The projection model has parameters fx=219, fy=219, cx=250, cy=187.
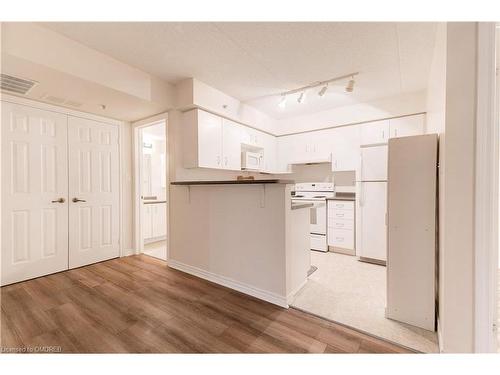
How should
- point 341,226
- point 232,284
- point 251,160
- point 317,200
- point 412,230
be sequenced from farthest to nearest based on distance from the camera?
1. point 317,200
2. point 251,160
3. point 341,226
4. point 232,284
5. point 412,230

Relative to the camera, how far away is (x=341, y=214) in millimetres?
3832

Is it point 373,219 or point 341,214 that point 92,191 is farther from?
point 373,219

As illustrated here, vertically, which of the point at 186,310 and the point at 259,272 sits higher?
the point at 259,272

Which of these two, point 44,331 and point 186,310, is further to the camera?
point 186,310

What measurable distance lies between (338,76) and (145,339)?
355cm

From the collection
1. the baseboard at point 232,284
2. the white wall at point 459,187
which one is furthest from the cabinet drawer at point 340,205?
the white wall at point 459,187

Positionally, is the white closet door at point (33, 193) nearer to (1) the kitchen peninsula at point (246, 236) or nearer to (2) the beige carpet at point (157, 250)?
(2) the beige carpet at point (157, 250)

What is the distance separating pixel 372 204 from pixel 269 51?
8.75 feet

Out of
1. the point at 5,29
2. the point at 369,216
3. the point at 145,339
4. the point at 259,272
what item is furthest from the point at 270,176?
the point at 5,29

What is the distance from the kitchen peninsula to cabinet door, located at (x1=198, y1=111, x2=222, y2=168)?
1.73 ft

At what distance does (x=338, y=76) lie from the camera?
9.72 ft

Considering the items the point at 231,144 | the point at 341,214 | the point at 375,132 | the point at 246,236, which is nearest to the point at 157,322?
the point at 246,236

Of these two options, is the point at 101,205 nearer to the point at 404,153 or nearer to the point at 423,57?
the point at 404,153

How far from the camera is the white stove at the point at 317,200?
3988 millimetres
